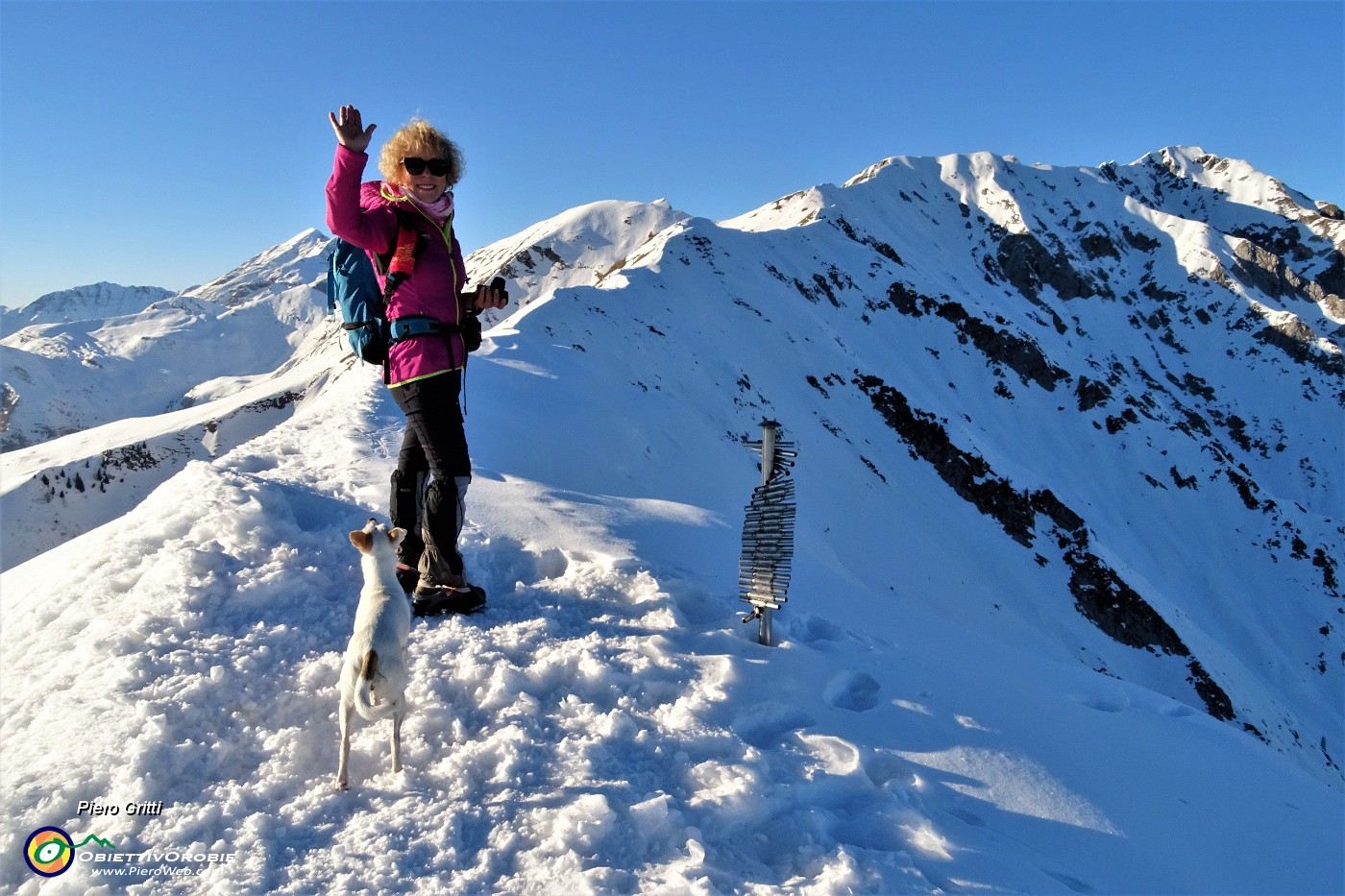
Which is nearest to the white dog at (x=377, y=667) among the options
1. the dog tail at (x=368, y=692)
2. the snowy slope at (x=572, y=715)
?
the dog tail at (x=368, y=692)

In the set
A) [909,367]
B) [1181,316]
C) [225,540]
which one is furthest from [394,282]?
[1181,316]

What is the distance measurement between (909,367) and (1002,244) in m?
50.3

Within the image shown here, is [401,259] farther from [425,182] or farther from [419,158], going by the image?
[419,158]

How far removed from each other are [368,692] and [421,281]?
2.68 meters

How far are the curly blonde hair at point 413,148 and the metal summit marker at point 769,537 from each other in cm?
305

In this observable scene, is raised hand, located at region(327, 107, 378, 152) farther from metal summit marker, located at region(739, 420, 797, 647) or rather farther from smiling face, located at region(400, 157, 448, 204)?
metal summit marker, located at region(739, 420, 797, 647)

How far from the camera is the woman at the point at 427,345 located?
4602 millimetres

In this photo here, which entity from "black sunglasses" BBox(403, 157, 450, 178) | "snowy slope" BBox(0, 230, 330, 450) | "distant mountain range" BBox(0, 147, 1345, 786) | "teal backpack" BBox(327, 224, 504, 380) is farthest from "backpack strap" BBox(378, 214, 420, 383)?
"snowy slope" BBox(0, 230, 330, 450)

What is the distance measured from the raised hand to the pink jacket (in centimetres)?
46

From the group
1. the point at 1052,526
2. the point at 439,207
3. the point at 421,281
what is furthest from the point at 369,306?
the point at 1052,526

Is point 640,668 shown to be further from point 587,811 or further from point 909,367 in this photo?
point 909,367

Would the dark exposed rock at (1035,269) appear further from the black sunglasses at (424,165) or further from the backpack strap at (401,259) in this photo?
Answer: the backpack strap at (401,259)

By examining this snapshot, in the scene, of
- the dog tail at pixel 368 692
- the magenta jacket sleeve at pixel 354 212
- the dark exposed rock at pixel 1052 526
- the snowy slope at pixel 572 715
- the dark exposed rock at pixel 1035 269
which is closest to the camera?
the snowy slope at pixel 572 715

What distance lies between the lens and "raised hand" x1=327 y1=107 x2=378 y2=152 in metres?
3.99
